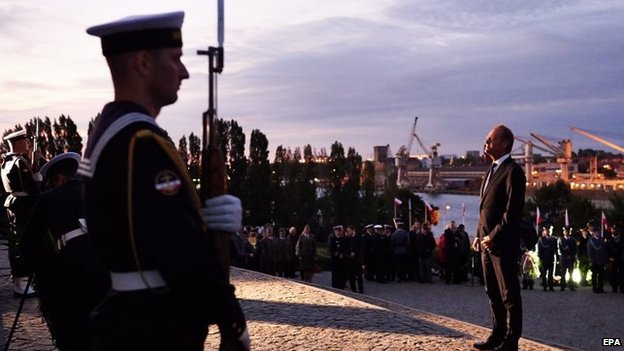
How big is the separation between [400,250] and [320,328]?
15091mm

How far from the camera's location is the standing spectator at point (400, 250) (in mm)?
22672

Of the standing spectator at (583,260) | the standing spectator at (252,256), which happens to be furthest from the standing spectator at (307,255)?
the standing spectator at (583,260)

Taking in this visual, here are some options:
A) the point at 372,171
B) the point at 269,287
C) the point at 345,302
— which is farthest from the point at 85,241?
the point at 372,171

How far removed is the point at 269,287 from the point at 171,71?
9.44m

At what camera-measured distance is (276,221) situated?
5369 cm

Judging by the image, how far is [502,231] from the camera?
241 inches

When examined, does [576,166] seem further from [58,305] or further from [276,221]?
[58,305]

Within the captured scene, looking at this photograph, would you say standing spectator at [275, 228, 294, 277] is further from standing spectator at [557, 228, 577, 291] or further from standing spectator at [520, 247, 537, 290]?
standing spectator at [557, 228, 577, 291]

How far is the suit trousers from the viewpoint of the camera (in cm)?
616

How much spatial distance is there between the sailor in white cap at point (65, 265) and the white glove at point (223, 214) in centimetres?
164

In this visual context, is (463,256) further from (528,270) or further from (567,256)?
(567,256)

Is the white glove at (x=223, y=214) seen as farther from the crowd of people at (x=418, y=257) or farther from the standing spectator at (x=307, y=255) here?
the standing spectator at (x=307, y=255)

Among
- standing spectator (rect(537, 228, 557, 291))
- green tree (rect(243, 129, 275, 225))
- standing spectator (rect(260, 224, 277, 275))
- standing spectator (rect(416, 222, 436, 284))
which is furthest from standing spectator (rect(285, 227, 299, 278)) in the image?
green tree (rect(243, 129, 275, 225))

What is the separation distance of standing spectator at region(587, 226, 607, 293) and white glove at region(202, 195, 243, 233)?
1934 centimetres
